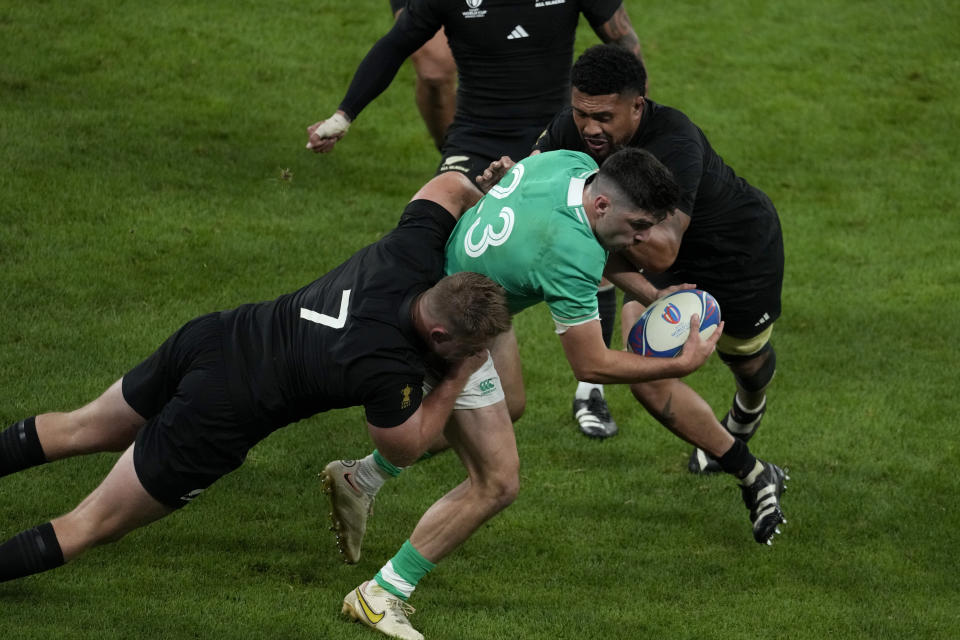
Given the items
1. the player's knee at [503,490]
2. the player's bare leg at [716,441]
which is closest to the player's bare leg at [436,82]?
the player's bare leg at [716,441]

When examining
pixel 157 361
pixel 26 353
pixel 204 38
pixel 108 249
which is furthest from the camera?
pixel 204 38

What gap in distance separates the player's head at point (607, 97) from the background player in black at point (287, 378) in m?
1.10

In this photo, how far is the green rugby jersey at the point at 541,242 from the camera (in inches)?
194

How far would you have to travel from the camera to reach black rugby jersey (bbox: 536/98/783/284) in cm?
587

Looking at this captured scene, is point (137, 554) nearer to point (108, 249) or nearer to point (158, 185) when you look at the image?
point (108, 249)

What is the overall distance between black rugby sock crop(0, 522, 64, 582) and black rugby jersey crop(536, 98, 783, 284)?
2944 mm

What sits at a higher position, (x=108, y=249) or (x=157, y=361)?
(x=157, y=361)

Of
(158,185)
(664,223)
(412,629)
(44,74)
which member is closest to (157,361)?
(412,629)

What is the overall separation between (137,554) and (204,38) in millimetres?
Result: 8126

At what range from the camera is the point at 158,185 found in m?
10.4

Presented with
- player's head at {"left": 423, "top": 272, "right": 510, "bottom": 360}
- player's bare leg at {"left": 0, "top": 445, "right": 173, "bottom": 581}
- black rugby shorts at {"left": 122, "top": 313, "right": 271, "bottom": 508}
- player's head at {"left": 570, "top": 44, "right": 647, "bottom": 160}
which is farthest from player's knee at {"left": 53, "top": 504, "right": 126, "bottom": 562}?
player's head at {"left": 570, "top": 44, "right": 647, "bottom": 160}

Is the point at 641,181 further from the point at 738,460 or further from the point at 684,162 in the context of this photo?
the point at 738,460

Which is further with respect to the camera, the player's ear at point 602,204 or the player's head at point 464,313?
the player's ear at point 602,204

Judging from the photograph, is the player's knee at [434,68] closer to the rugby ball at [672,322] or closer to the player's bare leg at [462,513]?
the rugby ball at [672,322]
